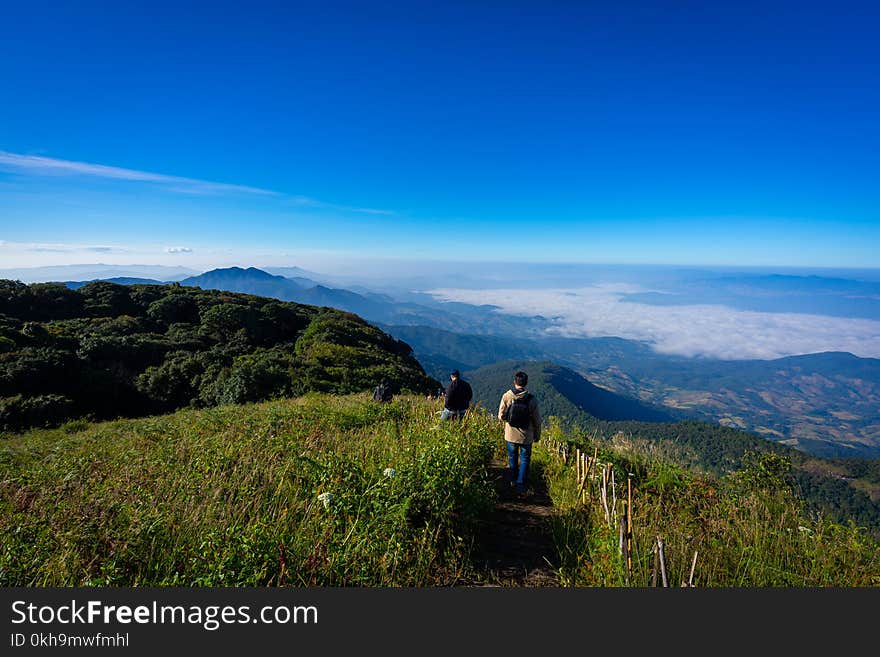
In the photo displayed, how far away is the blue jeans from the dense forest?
938cm

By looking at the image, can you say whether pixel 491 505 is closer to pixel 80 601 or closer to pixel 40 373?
pixel 80 601

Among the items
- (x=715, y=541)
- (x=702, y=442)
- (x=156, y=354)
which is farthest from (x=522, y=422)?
(x=702, y=442)

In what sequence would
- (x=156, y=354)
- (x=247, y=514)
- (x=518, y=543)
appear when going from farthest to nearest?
(x=156, y=354) → (x=518, y=543) → (x=247, y=514)

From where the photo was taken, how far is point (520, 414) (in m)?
6.31

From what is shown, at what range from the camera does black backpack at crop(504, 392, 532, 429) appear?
631 centimetres

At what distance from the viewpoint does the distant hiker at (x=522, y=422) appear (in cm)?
630

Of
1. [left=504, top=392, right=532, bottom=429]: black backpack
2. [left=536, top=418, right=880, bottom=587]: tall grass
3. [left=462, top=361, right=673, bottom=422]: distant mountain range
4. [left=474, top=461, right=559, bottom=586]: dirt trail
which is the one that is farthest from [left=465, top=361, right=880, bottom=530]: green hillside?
[left=474, top=461, right=559, bottom=586]: dirt trail

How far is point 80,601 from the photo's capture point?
2.61 m

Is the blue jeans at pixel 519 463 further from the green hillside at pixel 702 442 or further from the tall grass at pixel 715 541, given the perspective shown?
the green hillside at pixel 702 442

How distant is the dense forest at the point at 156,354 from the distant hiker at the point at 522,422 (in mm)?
9600

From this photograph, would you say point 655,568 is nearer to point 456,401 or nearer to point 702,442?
point 456,401

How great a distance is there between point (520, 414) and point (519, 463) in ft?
3.91

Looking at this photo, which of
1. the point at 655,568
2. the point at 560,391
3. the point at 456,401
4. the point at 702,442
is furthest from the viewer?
the point at 560,391

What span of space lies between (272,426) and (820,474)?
78688 mm
